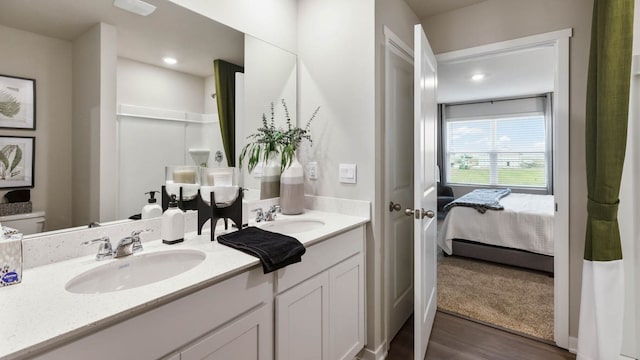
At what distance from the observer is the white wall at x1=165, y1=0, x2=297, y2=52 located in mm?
1674

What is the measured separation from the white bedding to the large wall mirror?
3241 mm

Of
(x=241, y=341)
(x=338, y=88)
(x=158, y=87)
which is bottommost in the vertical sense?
(x=241, y=341)

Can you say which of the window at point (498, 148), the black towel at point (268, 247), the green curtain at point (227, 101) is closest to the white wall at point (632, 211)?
the black towel at point (268, 247)

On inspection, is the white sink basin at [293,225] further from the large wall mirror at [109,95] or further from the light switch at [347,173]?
the large wall mirror at [109,95]

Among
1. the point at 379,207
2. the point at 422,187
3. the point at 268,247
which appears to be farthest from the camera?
the point at 379,207

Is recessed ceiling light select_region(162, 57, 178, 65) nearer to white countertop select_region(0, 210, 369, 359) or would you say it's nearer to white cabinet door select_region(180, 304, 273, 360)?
white countertop select_region(0, 210, 369, 359)

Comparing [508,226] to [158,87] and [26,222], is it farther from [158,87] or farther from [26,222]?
[26,222]

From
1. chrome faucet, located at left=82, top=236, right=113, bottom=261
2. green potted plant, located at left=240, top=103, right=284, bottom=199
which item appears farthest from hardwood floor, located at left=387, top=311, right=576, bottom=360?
chrome faucet, located at left=82, top=236, right=113, bottom=261

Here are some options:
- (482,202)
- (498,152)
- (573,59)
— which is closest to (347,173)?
(573,59)

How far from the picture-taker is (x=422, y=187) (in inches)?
70.9

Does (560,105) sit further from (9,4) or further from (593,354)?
(9,4)

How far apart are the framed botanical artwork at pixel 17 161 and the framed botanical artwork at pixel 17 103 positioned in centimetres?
5

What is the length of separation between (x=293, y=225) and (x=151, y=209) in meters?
0.79

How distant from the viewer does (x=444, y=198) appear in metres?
6.20
